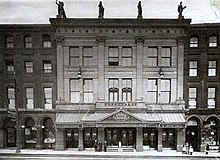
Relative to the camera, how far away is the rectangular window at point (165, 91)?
663 inches

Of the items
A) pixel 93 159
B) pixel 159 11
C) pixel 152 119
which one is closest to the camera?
pixel 159 11

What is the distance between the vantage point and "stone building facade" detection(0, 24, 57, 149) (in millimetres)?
16828

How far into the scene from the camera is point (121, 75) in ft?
55.5

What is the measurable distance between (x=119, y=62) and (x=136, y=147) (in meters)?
5.43

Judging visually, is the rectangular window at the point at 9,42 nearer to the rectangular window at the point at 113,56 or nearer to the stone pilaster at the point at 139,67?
the rectangular window at the point at 113,56

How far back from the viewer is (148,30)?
16.7m

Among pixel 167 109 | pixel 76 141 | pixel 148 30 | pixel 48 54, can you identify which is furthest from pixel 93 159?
pixel 148 30

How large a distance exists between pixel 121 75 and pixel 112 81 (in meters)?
0.70

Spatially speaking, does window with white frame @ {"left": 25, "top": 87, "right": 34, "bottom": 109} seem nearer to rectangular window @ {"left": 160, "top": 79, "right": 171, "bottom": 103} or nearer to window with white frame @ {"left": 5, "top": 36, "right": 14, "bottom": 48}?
window with white frame @ {"left": 5, "top": 36, "right": 14, "bottom": 48}

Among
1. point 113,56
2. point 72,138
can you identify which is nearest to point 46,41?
point 113,56

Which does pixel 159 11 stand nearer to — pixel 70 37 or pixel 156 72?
pixel 156 72

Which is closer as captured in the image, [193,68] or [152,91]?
[152,91]

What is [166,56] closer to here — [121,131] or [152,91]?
[152,91]

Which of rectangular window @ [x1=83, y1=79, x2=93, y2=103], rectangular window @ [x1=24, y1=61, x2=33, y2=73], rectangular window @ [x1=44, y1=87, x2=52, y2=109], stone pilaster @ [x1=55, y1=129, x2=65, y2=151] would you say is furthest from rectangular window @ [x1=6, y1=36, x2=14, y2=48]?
stone pilaster @ [x1=55, y1=129, x2=65, y2=151]
